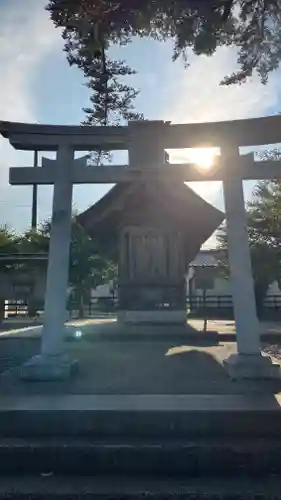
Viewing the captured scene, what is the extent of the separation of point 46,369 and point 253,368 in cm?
249

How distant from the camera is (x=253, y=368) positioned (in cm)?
544

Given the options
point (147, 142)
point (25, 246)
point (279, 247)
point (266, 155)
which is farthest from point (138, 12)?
point (279, 247)

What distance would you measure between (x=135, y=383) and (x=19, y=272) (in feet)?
23.9

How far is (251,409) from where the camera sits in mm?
4094

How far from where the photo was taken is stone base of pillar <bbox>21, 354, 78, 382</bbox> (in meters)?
5.66

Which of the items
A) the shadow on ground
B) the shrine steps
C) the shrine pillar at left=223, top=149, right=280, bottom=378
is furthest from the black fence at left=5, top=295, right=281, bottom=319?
the shrine steps

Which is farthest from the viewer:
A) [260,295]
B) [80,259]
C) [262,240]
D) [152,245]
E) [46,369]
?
[260,295]

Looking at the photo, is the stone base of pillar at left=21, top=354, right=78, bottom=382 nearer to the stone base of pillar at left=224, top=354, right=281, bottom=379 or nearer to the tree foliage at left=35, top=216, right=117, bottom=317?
the stone base of pillar at left=224, top=354, right=281, bottom=379

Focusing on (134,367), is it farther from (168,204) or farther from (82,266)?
(82,266)

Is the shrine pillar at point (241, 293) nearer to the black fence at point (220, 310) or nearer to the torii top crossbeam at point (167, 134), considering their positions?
the torii top crossbeam at point (167, 134)

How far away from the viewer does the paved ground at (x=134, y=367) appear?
513 centimetres

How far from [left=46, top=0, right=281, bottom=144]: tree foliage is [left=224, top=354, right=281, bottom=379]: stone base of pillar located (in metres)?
4.05

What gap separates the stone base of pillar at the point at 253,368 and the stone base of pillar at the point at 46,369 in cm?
206

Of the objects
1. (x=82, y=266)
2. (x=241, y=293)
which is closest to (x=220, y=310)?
(x=82, y=266)
